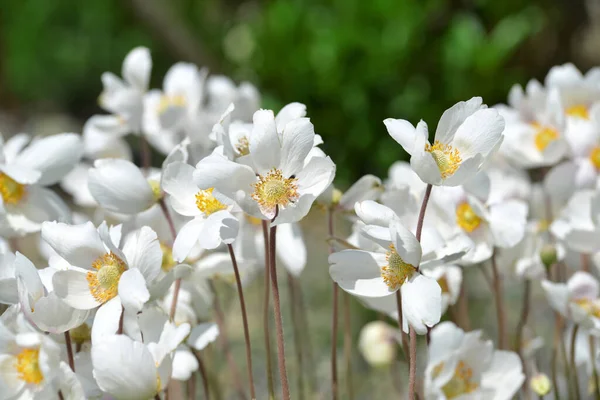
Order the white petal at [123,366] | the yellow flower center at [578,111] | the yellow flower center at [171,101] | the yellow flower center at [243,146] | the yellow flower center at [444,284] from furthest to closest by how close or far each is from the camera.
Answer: the yellow flower center at [171,101], the yellow flower center at [578,111], the yellow flower center at [444,284], the yellow flower center at [243,146], the white petal at [123,366]

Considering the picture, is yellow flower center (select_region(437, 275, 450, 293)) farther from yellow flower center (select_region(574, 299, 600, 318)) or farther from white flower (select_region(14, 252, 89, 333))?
white flower (select_region(14, 252, 89, 333))

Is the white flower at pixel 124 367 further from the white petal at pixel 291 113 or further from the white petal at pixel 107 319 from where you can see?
the white petal at pixel 291 113

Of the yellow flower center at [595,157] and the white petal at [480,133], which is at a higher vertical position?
the yellow flower center at [595,157]

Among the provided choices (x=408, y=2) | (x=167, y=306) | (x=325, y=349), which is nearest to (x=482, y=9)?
(x=408, y=2)

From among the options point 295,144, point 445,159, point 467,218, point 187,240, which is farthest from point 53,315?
point 467,218

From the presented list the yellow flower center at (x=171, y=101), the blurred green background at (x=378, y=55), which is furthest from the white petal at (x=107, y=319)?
the blurred green background at (x=378, y=55)

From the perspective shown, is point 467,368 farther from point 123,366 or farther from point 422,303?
point 123,366

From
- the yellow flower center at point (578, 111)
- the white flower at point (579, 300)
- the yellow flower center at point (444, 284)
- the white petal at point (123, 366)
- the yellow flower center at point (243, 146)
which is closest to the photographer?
the white petal at point (123, 366)
